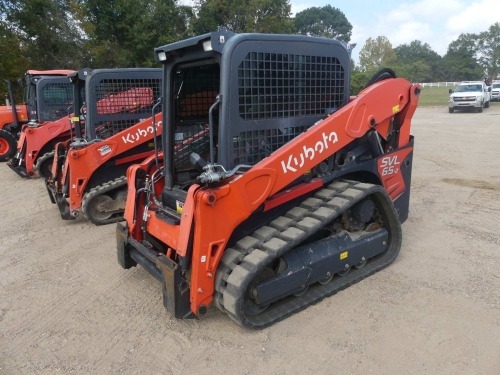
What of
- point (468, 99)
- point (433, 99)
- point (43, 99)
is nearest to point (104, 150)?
point (43, 99)

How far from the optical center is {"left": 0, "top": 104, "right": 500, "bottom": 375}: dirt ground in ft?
9.76

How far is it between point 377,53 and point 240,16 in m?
44.1

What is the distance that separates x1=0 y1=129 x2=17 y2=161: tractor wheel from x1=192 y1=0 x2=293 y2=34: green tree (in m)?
18.6

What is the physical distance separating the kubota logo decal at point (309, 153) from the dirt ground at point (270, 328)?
122 centimetres

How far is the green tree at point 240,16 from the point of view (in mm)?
28578

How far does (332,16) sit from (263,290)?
9608 centimetres

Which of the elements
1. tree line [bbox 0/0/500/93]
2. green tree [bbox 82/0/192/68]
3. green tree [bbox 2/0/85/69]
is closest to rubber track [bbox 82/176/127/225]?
tree line [bbox 0/0/500/93]

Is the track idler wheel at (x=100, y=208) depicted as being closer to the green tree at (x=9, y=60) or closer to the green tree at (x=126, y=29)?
the green tree at (x=9, y=60)

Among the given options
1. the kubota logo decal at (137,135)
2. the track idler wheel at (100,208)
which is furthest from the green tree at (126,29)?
the track idler wheel at (100,208)

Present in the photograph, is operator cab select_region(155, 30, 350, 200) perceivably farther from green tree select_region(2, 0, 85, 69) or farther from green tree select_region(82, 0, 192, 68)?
green tree select_region(2, 0, 85, 69)

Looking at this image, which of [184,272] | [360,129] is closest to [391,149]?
[360,129]

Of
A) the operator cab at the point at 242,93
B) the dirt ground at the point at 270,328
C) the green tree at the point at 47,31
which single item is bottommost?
the dirt ground at the point at 270,328

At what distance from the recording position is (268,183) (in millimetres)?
3379

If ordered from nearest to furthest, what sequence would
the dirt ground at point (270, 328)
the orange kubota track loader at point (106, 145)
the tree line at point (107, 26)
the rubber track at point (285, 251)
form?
the dirt ground at point (270, 328)
the rubber track at point (285, 251)
the orange kubota track loader at point (106, 145)
the tree line at point (107, 26)
